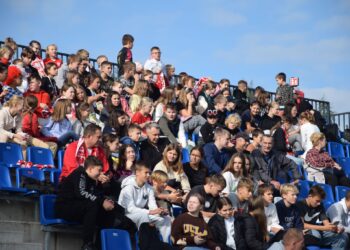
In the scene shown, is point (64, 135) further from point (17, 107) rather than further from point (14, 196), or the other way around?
point (14, 196)

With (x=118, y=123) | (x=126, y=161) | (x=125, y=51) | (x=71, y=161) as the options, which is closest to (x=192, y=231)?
(x=71, y=161)

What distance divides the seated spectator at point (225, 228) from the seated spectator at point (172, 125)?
3573 millimetres

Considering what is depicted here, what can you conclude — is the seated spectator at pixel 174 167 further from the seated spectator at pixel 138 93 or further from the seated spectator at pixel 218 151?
the seated spectator at pixel 138 93

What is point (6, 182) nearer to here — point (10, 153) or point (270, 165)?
point (10, 153)

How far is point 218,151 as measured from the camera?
13945 millimetres

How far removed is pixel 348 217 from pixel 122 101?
181 inches

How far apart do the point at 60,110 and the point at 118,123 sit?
1.11m

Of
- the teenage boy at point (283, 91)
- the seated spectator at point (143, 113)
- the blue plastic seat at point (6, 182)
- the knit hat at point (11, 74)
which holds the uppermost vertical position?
the teenage boy at point (283, 91)

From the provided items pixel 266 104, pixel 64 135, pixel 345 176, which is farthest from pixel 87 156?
pixel 266 104

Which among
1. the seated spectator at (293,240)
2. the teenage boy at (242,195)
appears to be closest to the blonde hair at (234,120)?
the teenage boy at (242,195)

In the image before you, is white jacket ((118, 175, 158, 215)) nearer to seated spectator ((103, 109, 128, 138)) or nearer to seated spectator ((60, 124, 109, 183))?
seated spectator ((60, 124, 109, 183))

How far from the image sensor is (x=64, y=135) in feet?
43.1

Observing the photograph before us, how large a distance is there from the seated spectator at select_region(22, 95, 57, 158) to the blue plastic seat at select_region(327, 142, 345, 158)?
7422 mm

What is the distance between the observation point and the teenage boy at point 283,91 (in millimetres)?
A: 19969
